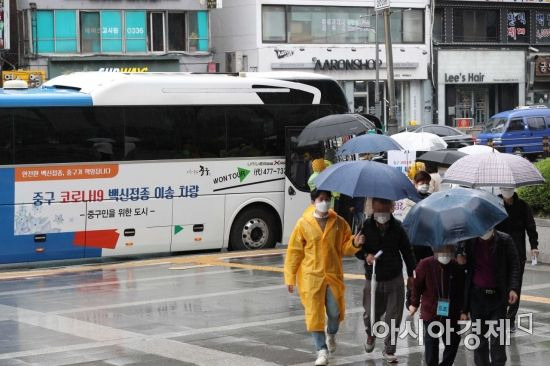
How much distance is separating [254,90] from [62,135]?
3.98m

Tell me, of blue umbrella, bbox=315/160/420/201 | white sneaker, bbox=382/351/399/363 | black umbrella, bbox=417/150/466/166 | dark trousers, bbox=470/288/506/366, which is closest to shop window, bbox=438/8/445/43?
black umbrella, bbox=417/150/466/166

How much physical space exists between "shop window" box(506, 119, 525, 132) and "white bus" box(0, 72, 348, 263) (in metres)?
22.4

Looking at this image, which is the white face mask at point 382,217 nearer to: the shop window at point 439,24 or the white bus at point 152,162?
the white bus at point 152,162

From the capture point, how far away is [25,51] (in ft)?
161

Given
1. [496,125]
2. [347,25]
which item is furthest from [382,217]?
[347,25]

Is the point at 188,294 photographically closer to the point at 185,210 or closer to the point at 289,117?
the point at 185,210

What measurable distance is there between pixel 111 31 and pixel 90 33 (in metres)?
1.03

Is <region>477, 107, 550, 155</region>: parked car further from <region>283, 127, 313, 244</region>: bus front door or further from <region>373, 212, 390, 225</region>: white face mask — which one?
<region>373, 212, 390, 225</region>: white face mask

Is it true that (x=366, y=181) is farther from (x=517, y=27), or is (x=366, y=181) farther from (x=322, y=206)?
(x=517, y=27)

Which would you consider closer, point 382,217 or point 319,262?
point 319,262

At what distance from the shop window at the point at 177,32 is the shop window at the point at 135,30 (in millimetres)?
1543

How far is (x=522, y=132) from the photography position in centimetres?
4206

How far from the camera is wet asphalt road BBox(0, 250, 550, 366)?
10133 millimetres

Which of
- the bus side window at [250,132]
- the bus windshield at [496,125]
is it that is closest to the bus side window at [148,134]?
the bus side window at [250,132]
